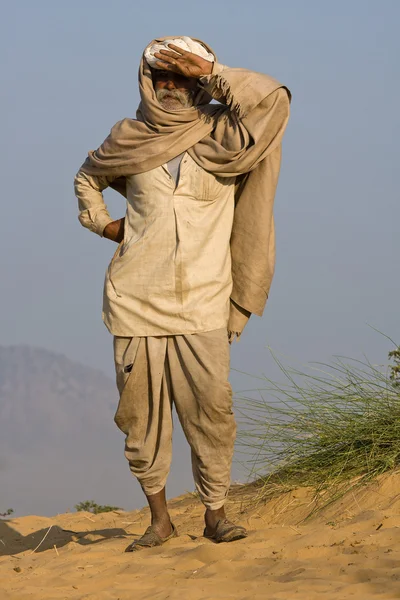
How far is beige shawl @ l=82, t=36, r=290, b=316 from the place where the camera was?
5.13 metres

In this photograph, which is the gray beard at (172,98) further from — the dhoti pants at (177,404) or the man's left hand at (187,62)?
A: the dhoti pants at (177,404)

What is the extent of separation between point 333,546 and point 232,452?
0.82 m

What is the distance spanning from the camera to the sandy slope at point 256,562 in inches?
165

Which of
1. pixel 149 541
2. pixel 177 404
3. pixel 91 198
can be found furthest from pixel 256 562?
pixel 91 198

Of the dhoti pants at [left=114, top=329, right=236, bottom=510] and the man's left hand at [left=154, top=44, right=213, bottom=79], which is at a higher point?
the man's left hand at [left=154, top=44, right=213, bottom=79]

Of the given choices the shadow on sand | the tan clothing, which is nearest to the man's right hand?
the tan clothing

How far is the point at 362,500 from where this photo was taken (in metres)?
5.69

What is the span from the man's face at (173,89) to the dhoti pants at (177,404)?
1.27 meters

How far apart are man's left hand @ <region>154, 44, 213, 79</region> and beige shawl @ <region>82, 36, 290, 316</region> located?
74mm

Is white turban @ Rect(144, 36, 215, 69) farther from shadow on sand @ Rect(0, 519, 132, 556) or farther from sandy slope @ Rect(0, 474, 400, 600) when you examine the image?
shadow on sand @ Rect(0, 519, 132, 556)

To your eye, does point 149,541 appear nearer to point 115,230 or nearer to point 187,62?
point 115,230

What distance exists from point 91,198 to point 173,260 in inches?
31.3

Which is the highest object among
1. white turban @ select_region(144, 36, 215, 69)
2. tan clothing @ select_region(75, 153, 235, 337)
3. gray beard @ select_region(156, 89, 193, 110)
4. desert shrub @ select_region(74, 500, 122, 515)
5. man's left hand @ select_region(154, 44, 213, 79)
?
white turban @ select_region(144, 36, 215, 69)

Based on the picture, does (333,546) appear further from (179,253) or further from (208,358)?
(179,253)
